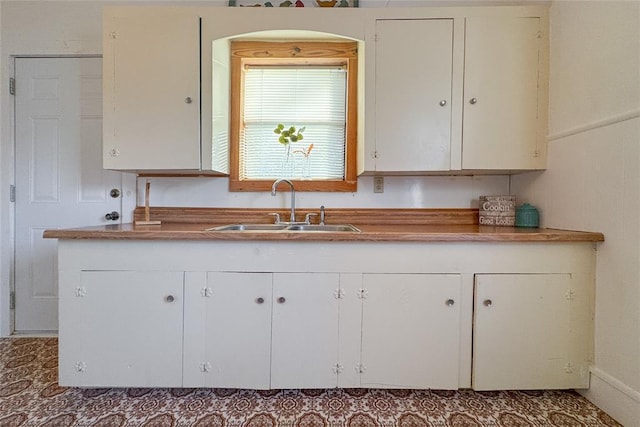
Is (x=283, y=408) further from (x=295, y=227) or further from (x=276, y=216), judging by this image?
(x=276, y=216)

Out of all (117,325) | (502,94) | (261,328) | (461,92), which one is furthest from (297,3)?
(117,325)

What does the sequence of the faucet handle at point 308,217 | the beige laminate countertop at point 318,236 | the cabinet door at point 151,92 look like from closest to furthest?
the beige laminate countertop at point 318,236, the cabinet door at point 151,92, the faucet handle at point 308,217

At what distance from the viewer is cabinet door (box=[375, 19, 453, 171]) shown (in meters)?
1.72

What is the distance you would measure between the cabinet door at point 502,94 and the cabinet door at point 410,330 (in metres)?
0.87

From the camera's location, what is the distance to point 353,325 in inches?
57.8

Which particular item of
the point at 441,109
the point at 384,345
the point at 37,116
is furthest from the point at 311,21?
the point at 37,116

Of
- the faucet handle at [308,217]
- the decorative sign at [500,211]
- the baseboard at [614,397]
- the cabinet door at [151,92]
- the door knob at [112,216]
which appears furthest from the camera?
the door knob at [112,216]

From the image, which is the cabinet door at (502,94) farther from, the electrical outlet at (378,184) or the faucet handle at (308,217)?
the faucet handle at (308,217)

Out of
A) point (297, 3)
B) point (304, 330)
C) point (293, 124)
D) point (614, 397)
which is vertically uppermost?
point (297, 3)

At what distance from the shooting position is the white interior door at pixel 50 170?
213 centimetres

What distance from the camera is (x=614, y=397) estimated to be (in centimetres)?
138

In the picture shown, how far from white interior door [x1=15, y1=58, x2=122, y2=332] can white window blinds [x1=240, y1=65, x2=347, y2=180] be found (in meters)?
1.06

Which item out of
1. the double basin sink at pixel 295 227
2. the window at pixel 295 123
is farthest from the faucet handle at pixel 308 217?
the window at pixel 295 123

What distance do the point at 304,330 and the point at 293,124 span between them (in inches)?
57.6
